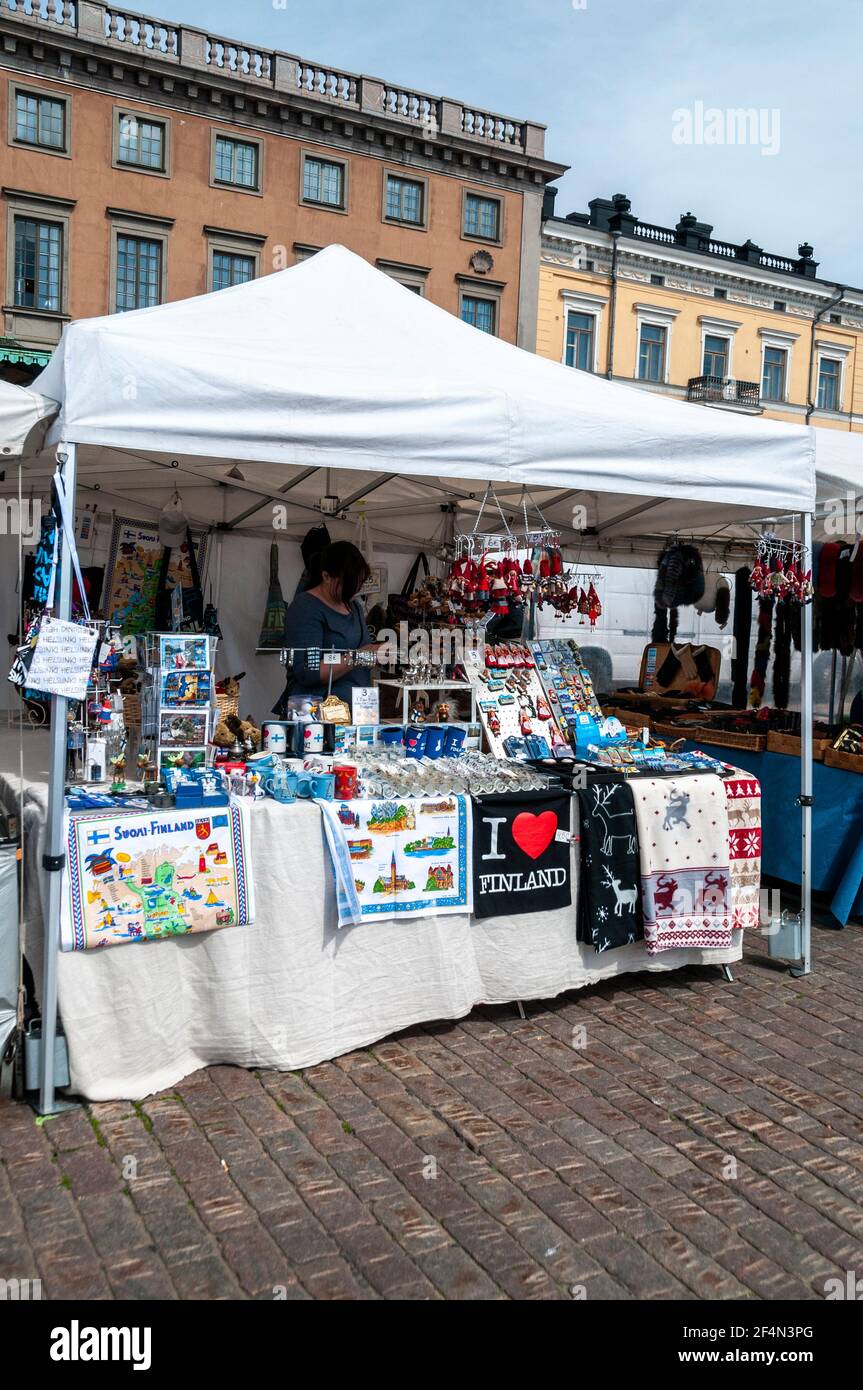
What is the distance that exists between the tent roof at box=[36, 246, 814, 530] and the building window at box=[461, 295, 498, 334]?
66.8 ft

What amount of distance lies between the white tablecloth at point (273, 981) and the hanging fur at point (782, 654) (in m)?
3.88

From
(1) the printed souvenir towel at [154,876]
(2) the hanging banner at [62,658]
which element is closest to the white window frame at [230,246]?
(2) the hanging banner at [62,658]

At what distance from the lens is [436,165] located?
889 inches

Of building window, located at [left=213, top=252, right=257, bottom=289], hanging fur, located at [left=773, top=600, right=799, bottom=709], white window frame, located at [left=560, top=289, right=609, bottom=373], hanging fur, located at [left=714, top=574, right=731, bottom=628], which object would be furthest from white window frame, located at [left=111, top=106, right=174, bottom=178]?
hanging fur, located at [left=773, top=600, right=799, bottom=709]

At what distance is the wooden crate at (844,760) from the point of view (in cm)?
508

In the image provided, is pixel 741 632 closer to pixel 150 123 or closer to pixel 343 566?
pixel 343 566

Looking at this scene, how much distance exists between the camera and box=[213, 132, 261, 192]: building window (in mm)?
20625

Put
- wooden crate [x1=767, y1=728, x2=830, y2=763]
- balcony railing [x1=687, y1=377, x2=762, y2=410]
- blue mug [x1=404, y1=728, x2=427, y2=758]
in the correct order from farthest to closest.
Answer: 1. balcony railing [x1=687, y1=377, x2=762, y2=410]
2. wooden crate [x1=767, y1=728, x2=830, y2=763]
3. blue mug [x1=404, y1=728, x2=427, y2=758]

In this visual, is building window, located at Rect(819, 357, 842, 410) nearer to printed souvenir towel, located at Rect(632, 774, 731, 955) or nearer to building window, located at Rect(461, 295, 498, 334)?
building window, located at Rect(461, 295, 498, 334)

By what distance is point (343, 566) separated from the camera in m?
4.54

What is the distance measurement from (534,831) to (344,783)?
0.77 metres

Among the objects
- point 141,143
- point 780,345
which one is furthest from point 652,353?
point 141,143
